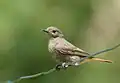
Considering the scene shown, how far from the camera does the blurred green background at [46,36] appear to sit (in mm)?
12383

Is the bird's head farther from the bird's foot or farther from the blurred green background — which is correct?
the blurred green background

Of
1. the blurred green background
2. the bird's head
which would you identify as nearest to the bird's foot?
the bird's head

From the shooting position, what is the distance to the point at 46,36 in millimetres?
12648

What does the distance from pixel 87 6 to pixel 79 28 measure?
15.2 inches

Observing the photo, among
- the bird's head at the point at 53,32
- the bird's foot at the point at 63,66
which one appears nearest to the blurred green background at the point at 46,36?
the bird's head at the point at 53,32

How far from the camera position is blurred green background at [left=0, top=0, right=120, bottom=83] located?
40.6 ft

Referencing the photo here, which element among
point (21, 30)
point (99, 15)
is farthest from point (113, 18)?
point (21, 30)

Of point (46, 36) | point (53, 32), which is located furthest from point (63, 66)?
point (46, 36)

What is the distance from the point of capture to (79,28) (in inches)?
527

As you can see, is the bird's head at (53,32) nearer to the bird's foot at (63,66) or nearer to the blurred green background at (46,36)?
the bird's foot at (63,66)

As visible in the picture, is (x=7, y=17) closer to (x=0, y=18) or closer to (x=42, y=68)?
(x=0, y=18)

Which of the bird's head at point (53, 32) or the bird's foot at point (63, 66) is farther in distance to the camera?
the bird's head at point (53, 32)

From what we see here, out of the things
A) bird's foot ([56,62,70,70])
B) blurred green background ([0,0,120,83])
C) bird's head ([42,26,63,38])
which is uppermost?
blurred green background ([0,0,120,83])

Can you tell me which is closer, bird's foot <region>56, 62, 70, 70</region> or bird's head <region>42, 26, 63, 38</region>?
bird's foot <region>56, 62, 70, 70</region>
